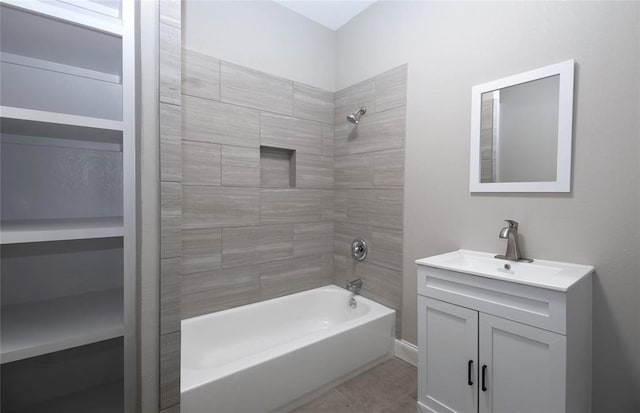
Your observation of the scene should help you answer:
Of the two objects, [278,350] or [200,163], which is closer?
[278,350]

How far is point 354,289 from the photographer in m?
2.56

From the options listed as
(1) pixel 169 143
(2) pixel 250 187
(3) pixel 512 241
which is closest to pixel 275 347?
(2) pixel 250 187

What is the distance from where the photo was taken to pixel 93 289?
131cm

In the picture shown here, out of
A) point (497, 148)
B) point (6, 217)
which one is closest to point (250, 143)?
point (6, 217)

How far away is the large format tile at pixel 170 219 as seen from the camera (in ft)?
4.35

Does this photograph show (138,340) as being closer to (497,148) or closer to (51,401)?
(51,401)

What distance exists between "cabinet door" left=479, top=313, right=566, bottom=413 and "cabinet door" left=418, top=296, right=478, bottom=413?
0.05 metres

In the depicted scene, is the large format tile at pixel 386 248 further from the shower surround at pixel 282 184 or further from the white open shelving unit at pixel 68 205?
the white open shelving unit at pixel 68 205

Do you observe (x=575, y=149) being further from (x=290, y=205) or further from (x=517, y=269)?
(x=290, y=205)

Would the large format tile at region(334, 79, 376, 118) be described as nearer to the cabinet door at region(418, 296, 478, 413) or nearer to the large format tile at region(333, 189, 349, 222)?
the large format tile at region(333, 189, 349, 222)

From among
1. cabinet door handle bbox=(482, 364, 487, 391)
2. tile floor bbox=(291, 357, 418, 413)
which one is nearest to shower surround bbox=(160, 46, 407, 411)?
tile floor bbox=(291, 357, 418, 413)

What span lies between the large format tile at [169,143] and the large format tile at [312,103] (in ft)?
4.23

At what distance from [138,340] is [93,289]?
31cm

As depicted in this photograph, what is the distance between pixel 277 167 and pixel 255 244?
67 centimetres
